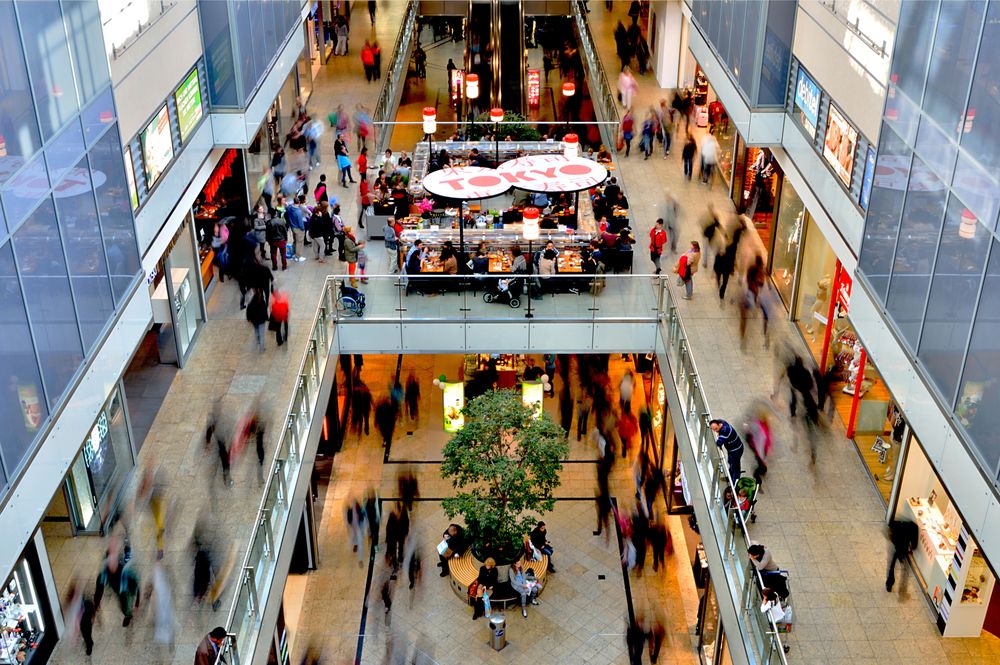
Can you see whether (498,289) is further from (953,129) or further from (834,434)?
(953,129)

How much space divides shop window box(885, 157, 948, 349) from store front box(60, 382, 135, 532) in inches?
375

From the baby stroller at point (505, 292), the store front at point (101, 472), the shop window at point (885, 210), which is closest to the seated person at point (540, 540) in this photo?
the baby stroller at point (505, 292)

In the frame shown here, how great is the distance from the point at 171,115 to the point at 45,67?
6284 mm

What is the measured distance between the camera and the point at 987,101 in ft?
29.9

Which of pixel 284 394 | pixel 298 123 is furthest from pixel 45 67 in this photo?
pixel 298 123

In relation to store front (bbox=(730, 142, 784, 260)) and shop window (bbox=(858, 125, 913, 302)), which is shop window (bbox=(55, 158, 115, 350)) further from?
store front (bbox=(730, 142, 784, 260))

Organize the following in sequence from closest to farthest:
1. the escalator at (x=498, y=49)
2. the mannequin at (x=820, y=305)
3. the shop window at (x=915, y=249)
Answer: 1. the shop window at (x=915, y=249)
2. the mannequin at (x=820, y=305)
3. the escalator at (x=498, y=49)

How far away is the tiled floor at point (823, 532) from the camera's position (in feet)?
40.0

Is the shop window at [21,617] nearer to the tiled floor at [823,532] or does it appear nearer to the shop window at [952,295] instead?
the tiled floor at [823,532]

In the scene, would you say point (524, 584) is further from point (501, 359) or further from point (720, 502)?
point (501, 359)

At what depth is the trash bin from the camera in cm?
1600

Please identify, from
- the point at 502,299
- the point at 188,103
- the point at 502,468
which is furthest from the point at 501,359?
the point at 188,103

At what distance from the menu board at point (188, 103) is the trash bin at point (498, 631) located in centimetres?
885

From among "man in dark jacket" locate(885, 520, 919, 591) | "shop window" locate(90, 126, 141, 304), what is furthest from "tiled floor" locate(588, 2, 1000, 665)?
"shop window" locate(90, 126, 141, 304)
